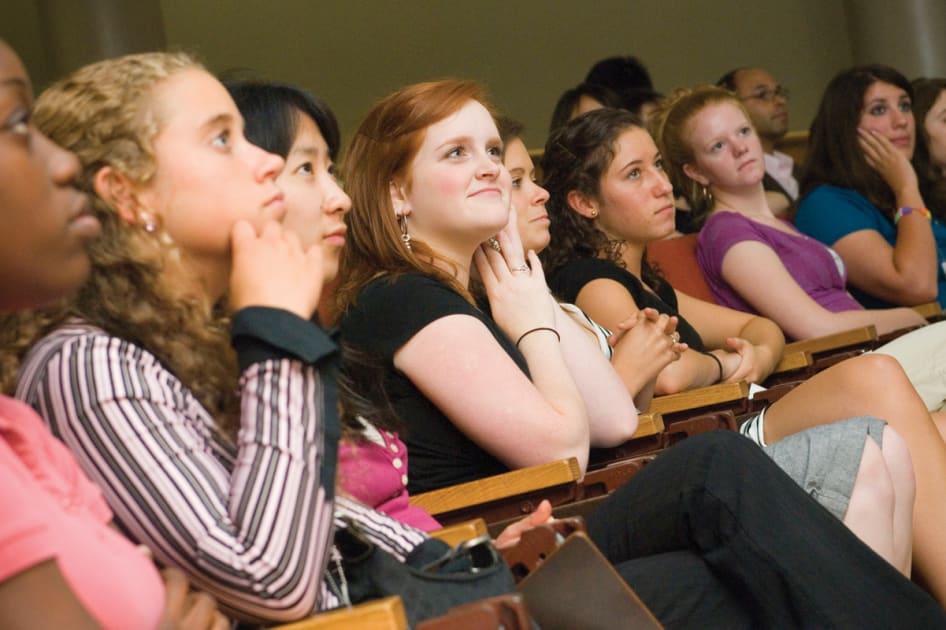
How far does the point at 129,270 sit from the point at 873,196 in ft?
10.8

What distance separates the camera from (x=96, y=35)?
16.9ft

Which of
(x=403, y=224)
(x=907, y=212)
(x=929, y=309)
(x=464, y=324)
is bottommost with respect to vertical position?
(x=929, y=309)

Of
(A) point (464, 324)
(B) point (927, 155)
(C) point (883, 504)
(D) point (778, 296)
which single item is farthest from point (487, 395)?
(B) point (927, 155)

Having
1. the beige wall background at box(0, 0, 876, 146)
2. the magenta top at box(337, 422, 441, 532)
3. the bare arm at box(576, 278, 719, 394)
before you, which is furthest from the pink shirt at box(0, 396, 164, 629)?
the beige wall background at box(0, 0, 876, 146)

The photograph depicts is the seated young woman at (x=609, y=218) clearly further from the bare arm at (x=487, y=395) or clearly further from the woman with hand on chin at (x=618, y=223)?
the bare arm at (x=487, y=395)

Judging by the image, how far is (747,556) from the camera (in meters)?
1.53

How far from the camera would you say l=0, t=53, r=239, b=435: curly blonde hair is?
1246 mm

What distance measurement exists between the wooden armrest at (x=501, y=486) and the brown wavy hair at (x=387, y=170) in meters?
0.46

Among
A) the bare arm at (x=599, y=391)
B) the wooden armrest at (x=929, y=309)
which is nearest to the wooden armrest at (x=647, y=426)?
the bare arm at (x=599, y=391)

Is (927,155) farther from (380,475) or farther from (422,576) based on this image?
(422,576)

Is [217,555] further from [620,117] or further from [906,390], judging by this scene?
[620,117]

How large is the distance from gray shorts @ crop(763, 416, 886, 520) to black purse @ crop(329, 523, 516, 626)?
59 centimetres

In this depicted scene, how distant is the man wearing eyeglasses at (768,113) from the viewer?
15.8 ft

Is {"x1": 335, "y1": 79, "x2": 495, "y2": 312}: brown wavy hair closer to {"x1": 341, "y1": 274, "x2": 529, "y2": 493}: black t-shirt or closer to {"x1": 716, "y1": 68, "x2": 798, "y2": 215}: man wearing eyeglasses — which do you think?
{"x1": 341, "y1": 274, "x2": 529, "y2": 493}: black t-shirt
